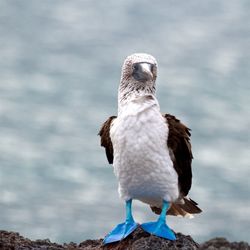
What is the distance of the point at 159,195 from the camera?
40.0ft

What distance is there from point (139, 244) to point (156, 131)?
135cm

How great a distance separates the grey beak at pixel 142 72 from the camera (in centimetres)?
1211

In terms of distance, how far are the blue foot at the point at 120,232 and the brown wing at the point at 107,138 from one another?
0.81m

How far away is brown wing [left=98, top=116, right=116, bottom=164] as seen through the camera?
1256 cm

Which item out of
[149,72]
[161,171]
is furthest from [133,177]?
[149,72]

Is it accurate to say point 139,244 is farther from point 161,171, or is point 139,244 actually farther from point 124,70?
point 124,70

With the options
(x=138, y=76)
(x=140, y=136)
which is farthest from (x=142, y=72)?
(x=140, y=136)

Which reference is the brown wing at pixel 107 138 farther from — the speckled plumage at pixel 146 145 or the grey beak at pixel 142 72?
the grey beak at pixel 142 72

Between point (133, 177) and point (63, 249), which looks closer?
point (133, 177)

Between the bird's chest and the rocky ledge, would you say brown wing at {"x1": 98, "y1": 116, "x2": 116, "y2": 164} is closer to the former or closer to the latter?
the bird's chest

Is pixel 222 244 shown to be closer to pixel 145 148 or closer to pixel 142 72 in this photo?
pixel 145 148

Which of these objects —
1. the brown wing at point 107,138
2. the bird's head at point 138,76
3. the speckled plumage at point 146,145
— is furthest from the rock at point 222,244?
the bird's head at point 138,76

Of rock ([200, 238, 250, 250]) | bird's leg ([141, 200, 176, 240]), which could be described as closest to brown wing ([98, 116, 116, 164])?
bird's leg ([141, 200, 176, 240])

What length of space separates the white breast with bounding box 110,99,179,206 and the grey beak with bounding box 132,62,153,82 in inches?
11.2
